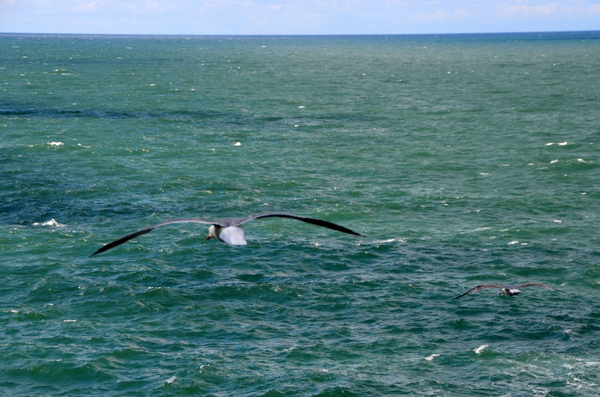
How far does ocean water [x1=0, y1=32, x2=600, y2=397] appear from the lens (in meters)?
41.8

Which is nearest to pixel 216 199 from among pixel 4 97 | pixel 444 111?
pixel 444 111

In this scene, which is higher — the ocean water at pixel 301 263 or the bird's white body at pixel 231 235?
the bird's white body at pixel 231 235

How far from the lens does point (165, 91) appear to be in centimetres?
17038

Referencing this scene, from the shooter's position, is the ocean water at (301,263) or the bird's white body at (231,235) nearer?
the bird's white body at (231,235)

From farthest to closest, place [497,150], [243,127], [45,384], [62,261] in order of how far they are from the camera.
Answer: [243,127] → [497,150] → [62,261] → [45,384]

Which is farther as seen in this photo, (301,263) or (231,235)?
(301,263)

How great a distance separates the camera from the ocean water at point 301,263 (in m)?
41.8

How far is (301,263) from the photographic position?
57.7m

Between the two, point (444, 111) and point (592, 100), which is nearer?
point (444, 111)

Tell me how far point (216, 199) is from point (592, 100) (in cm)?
9832

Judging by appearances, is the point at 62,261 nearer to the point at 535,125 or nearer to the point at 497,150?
the point at 497,150

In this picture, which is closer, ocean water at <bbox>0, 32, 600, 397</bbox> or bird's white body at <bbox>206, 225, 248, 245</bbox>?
bird's white body at <bbox>206, 225, 248, 245</bbox>

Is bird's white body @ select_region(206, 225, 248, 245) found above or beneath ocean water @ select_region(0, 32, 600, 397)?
above

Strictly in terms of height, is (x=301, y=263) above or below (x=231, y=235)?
below
